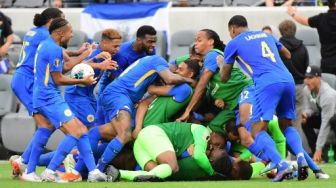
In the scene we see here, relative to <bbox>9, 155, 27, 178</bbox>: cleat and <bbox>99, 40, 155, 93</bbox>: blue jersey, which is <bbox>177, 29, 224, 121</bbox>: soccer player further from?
<bbox>9, 155, 27, 178</bbox>: cleat

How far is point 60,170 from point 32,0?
9566 millimetres

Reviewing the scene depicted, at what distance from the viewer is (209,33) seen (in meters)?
15.9

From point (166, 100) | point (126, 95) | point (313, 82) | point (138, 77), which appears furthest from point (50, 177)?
point (313, 82)

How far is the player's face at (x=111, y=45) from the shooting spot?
15906 millimetres

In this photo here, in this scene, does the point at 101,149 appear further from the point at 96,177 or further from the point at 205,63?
the point at 205,63

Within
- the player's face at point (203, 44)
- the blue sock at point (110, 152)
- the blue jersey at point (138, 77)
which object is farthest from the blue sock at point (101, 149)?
the player's face at point (203, 44)

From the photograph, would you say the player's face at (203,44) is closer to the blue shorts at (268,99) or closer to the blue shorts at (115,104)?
the blue shorts at (115,104)

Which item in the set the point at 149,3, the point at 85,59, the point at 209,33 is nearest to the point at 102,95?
the point at 85,59

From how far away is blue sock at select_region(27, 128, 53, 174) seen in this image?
583 inches

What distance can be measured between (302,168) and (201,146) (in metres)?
1.38

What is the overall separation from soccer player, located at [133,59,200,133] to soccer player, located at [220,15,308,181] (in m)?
0.61

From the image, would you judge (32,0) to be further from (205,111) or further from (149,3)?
(205,111)

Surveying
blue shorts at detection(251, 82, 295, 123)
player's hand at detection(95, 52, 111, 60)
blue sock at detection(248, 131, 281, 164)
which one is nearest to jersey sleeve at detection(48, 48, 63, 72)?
player's hand at detection(95, 52, 111, 60)

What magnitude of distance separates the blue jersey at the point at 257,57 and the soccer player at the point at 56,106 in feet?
6.01
